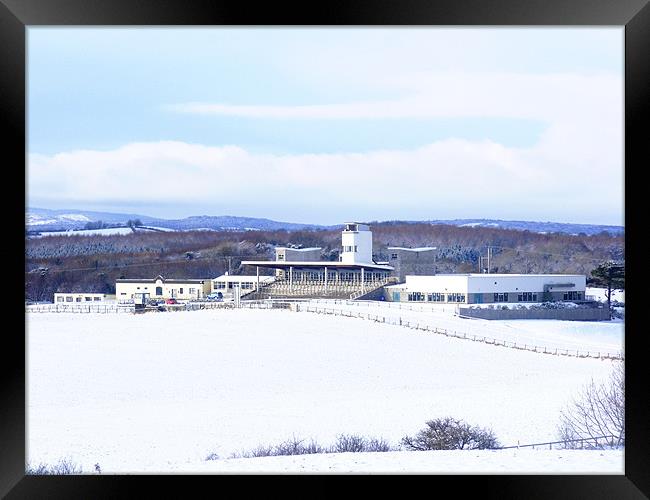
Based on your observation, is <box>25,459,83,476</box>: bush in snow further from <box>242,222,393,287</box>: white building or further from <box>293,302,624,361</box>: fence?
<box>242,222,393,287</box>: white building

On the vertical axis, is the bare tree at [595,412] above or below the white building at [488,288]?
below

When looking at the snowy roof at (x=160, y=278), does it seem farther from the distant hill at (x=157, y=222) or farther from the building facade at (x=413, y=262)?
the building facade at (x=413, y=262)

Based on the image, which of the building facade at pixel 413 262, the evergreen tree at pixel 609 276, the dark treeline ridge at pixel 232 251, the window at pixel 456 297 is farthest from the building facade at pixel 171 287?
the evergreen tree at pixel 609 276

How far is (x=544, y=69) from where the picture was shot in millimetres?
24406

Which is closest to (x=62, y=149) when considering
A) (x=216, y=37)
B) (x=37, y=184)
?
(x=37, y=184)

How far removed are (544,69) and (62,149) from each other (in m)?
14.6

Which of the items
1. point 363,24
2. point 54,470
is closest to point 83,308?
point 54,470

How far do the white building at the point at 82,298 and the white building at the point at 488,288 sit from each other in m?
7.17

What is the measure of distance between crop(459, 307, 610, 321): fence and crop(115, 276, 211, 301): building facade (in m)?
6.43

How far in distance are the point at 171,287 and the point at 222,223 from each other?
94.1 inches

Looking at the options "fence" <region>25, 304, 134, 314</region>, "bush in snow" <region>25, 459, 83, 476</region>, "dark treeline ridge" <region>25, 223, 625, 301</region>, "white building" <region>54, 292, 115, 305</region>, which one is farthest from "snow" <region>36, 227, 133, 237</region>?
"bush in snow" <region>25, 459, 83, 476</region>

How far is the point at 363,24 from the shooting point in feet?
6.75

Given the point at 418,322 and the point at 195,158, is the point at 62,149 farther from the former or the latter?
the point at 418,322

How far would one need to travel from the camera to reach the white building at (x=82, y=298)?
19.8 meters
